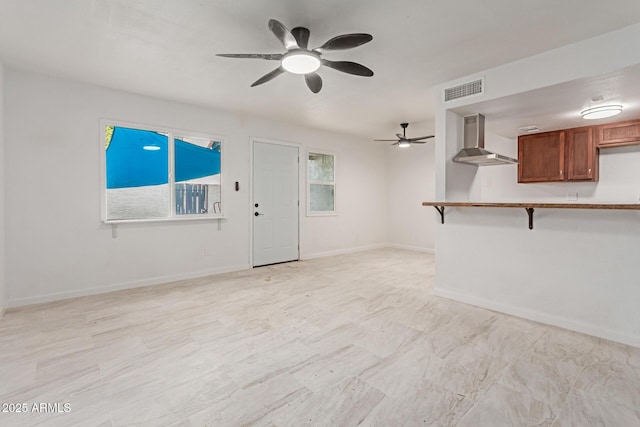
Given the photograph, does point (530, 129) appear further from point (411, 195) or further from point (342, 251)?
point (342, 251)

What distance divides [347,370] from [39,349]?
2.42 metres

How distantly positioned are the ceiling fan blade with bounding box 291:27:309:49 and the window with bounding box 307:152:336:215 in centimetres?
350

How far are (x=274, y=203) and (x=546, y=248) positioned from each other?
397 cm

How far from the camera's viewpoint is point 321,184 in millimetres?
6273

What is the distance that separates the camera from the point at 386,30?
249 centimetres

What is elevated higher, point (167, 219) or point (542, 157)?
point (542, 157)

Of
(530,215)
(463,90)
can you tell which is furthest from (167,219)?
(530,215)

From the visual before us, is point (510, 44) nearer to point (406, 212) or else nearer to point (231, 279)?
point (231, 279)

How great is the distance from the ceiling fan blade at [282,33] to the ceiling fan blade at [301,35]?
196mm

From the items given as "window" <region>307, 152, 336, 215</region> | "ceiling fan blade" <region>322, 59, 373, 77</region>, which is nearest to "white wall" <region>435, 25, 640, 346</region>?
"ceiling fan blade" <region>322, 59, 373, 77</region>

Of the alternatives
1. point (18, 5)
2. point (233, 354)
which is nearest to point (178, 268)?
point (233, 354)

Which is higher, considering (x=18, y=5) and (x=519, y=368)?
(x=18, y=5)

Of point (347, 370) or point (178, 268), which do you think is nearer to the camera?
point (347, 370)

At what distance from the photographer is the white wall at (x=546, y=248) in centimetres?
252
